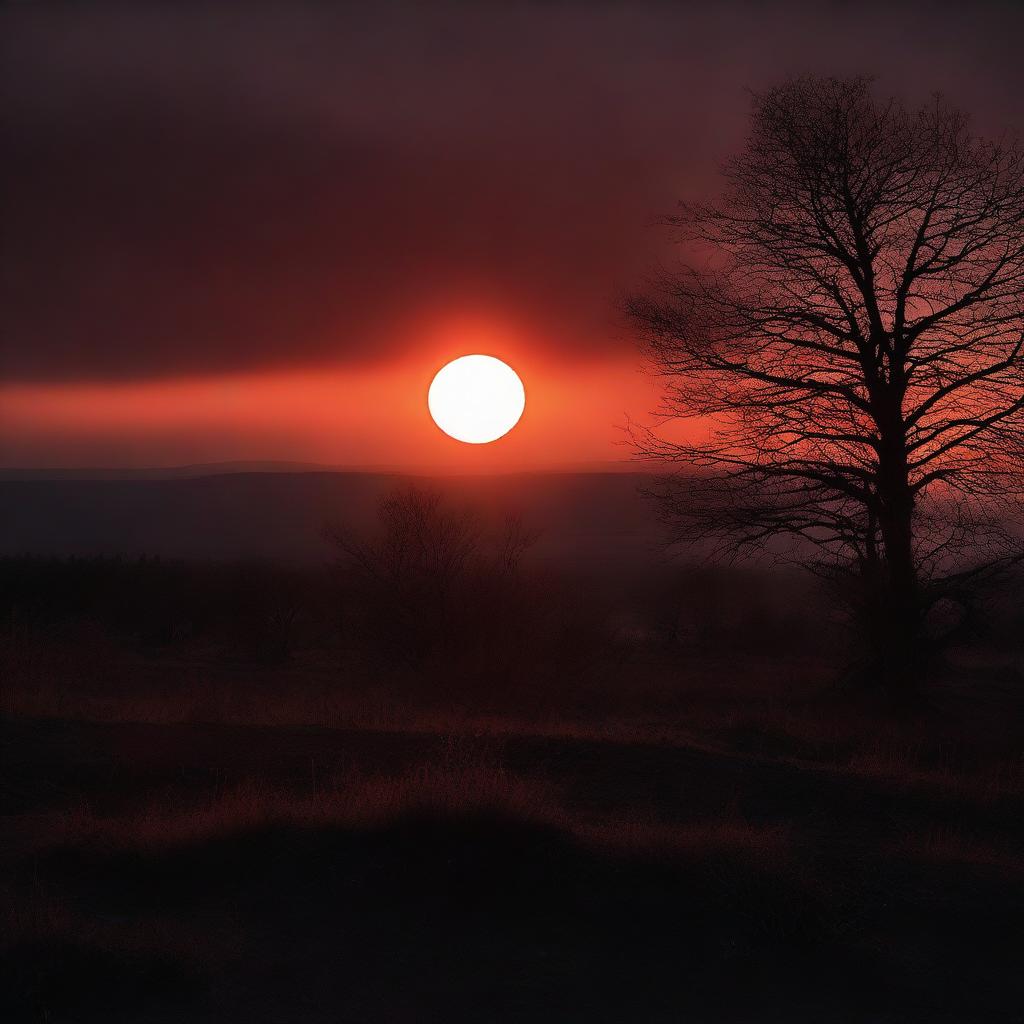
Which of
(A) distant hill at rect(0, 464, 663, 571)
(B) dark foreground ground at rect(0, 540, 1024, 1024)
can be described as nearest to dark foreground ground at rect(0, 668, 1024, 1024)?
(B) dark foreground ground at rect(0, 540, 1024, 1024)

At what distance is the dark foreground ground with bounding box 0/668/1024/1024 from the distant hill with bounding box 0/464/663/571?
90535mm

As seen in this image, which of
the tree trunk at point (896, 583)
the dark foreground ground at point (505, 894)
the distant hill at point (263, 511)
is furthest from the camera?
the distant hill at point (263, 511)

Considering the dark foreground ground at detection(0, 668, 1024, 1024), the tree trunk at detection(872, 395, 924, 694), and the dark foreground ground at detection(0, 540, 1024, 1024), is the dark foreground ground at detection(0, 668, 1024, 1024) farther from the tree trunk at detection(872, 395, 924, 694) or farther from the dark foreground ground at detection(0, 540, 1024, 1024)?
the tree trunk at detection(872, 395, 924, 694)

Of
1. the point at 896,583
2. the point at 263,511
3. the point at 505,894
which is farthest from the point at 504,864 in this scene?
the point at 263,511

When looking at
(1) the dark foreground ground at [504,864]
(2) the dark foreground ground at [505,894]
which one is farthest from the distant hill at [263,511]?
(2) the dark foreground ground at [505,894]

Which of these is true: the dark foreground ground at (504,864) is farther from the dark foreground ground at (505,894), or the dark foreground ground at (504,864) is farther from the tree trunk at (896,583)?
the tree trunk at (896,583)

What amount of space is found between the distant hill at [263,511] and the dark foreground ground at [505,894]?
90.5m

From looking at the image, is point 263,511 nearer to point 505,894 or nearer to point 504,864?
point 504,864

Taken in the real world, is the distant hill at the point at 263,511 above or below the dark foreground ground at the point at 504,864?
Result: above

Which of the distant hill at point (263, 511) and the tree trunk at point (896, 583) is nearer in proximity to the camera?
the tree trunk at point (896, 583)

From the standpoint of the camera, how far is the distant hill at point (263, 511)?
115 meters

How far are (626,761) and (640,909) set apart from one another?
408cm

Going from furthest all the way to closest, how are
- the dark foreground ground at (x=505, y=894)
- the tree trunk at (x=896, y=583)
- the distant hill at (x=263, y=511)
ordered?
the distant hill at (x=263, y=511)
the tree trunk at (x=896, y=583)
the dark foreground ground at (x=505, y=894)

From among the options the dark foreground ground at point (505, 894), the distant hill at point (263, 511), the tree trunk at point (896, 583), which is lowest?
the dark foreground ground at point (505, 894)
